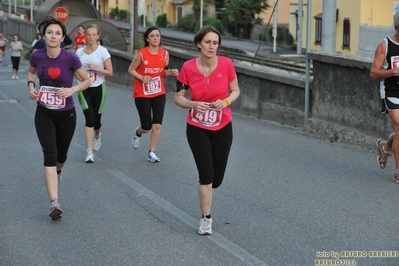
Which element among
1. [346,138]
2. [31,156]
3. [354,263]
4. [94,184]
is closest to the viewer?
[354,263]

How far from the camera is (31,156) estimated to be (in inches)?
477

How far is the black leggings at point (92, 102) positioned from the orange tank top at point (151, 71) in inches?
18.9

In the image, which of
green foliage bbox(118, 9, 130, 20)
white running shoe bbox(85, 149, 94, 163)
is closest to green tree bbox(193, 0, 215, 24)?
green foliage bbox(118, 9, 130, 20)

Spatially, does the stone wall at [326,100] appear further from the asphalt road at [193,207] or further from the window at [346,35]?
the window at [346,35]

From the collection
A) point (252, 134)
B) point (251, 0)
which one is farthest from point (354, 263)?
point (251, 0)

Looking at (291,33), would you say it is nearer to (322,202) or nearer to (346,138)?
(346,138)

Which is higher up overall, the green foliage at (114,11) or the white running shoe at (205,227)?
the green foliage at (114,11)

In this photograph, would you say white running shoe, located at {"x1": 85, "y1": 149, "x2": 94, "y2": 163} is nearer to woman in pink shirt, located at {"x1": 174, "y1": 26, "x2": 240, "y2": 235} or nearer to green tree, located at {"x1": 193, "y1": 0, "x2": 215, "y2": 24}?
woman in pink shirt, located at {"x1": 174, "y1": 26, "x2": 240, "y2": 235}

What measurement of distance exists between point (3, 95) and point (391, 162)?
1417 cm

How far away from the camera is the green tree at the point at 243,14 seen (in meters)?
64.1

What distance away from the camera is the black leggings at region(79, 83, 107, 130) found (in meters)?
11.5

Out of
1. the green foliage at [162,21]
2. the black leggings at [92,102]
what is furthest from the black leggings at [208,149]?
the green foliage at [162,21]

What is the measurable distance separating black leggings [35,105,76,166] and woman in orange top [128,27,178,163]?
297cm

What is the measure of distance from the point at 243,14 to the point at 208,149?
58.5 m
